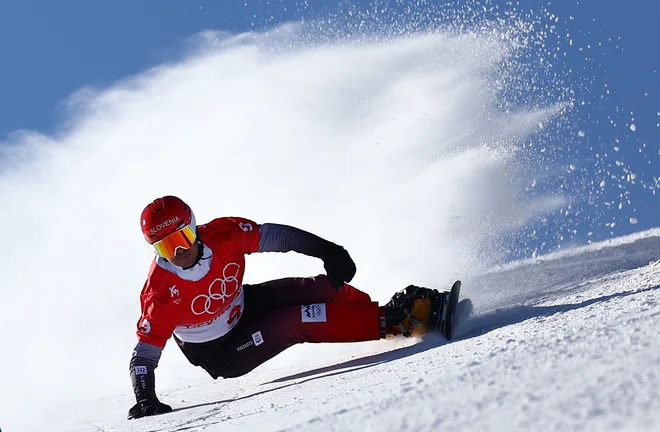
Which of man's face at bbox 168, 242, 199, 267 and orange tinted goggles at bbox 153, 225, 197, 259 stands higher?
orange tinted goggles at bbox 153, 225, 197, 259

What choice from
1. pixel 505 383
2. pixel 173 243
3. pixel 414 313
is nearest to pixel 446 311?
pixel 414 313

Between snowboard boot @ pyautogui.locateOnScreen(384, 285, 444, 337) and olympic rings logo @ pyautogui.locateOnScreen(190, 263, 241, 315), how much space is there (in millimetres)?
963

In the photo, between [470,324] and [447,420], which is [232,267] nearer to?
[470,324]

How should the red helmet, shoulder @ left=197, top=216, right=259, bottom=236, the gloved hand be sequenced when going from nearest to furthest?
the gloved hand → the red helmet → shoulder @ left=197, top=216, right=259, bottom=236

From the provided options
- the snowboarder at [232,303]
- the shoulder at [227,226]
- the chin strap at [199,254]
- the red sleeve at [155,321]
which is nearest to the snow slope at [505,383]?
the snowboarder at [232,303]

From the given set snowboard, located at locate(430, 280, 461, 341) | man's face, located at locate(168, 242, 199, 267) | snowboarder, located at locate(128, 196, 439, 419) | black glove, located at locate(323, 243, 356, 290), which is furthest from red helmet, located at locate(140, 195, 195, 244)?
snowboard, located at locate(430, 280, 461, 341)

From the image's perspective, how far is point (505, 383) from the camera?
234 cm

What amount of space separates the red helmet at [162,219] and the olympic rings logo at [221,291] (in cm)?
45

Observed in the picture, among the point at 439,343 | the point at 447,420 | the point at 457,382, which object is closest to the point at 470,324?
the point at 439,343

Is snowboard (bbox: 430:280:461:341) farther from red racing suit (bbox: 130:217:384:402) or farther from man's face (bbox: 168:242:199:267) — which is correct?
man's face (bbox: 168:242:199:267)

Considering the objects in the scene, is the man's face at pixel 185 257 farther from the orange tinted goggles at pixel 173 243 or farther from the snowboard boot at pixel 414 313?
the snowboard boot at pixel 414 313

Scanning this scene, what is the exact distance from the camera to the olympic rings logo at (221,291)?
498 centimetres

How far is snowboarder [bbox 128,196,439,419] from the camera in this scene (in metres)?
4.74

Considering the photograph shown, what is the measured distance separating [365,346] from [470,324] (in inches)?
40.8
